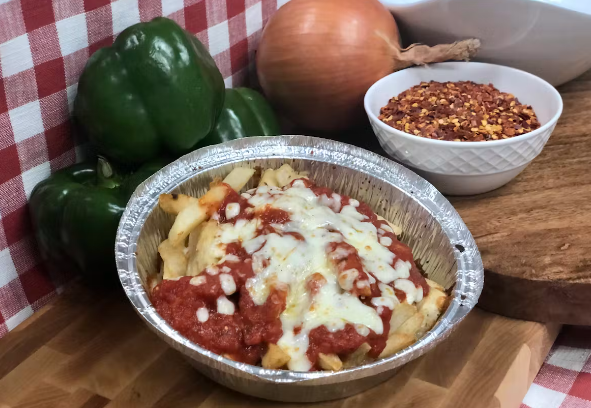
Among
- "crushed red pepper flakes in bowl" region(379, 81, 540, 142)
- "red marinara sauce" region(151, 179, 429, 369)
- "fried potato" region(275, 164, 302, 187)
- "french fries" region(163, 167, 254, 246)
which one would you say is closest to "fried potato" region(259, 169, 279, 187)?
"fried potato" region(275, 164, 302, 187)

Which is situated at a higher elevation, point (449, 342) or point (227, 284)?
point (227, 284)

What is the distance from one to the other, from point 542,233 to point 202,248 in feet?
2.26

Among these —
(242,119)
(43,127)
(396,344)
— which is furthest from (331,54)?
(396,344)

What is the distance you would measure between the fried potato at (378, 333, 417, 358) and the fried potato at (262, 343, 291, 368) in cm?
14

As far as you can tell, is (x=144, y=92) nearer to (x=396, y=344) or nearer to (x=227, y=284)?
(x=227, y=284)

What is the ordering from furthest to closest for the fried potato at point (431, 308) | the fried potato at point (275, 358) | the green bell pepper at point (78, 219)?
the green bell pepper at point (78, 219) < the fried potato at point (431, 308) < the fried potato at point (275, 358)

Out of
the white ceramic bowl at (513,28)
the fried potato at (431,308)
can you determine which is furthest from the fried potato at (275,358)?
the white ceramic bowl at (513,28)

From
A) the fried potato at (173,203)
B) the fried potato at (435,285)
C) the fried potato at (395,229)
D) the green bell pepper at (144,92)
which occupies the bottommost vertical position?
the fried potato at (435,285)

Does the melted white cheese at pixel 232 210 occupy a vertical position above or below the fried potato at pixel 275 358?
above

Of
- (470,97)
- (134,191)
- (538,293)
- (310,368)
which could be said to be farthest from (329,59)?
(310,368)

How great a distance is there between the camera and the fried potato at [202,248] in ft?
3.08

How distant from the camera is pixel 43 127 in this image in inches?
42.6

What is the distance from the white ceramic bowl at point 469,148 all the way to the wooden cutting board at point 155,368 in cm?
29

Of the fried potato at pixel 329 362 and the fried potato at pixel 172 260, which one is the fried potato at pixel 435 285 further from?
the fried potato at pixel 172 260
